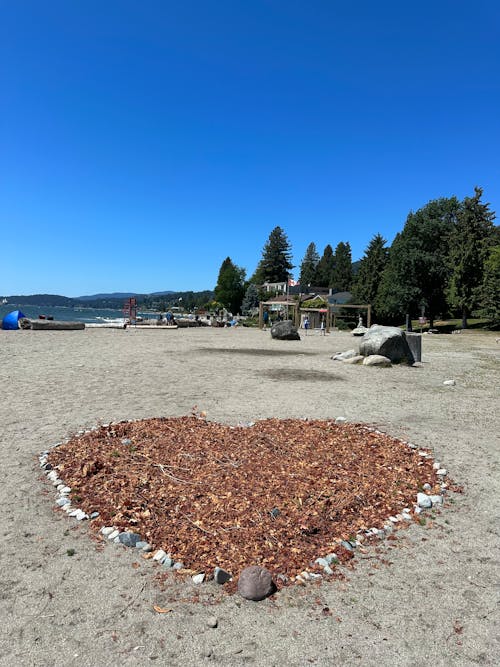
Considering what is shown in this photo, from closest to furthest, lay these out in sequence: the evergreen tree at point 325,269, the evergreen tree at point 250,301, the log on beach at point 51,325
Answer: the log on beach at point 51,325 < the evergreen tree at point 250,301 < the evergreen tree at point 325,269

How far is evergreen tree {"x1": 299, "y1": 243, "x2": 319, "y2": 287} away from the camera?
402ft

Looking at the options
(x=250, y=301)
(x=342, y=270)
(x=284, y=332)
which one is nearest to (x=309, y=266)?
(x=342, y=270)

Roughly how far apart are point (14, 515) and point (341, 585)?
9.77ft

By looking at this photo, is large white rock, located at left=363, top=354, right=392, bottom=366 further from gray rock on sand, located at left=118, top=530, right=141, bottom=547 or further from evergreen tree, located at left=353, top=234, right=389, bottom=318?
evergreen tree, located at left=353, top=234, right=389, bottom=318

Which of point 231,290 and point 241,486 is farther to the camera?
point 231,290

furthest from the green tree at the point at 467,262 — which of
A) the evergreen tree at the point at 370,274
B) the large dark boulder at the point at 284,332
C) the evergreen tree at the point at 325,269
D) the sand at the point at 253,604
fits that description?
the evergreen tree at the point at 325,269

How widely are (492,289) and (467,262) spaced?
229 inches

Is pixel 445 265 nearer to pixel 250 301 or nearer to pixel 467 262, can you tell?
pixel 467 262

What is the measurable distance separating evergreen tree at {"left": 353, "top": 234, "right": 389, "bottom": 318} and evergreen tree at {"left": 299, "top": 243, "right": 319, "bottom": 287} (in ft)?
175

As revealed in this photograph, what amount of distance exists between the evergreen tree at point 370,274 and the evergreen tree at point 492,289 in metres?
17.5

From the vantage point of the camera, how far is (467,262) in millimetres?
47844

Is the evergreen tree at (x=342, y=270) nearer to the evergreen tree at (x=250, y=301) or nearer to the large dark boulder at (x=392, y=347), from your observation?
the evergreen tree at (x=250, y=301)

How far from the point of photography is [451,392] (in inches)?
423

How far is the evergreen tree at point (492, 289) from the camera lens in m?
Result: 42.6
